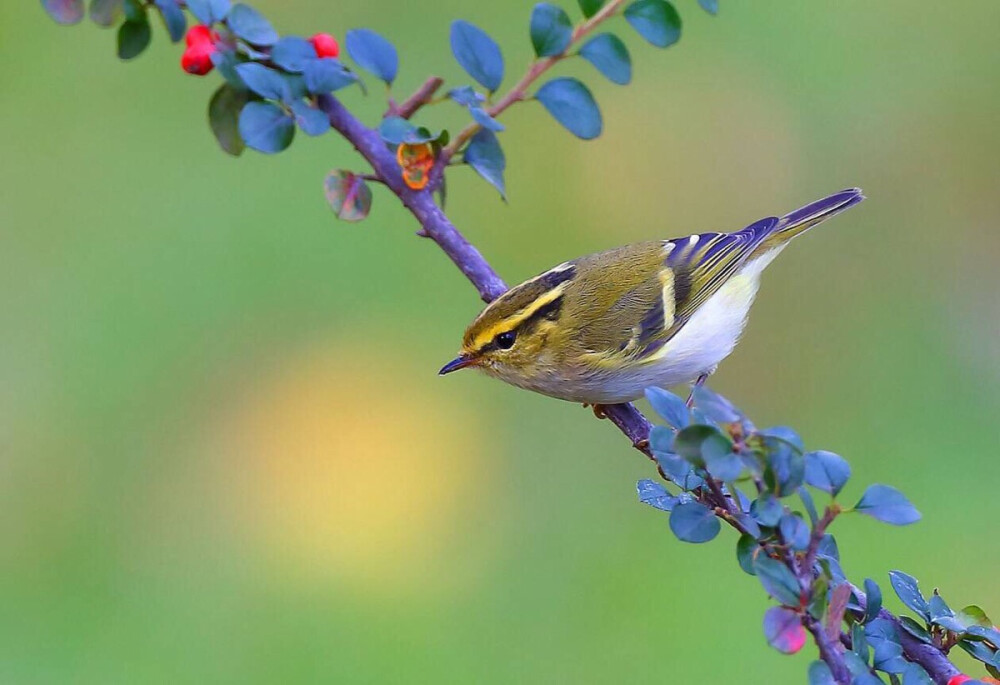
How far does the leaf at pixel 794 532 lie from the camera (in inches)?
48.1

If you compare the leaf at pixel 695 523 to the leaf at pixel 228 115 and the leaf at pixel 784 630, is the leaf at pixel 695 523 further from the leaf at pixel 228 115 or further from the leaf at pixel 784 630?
the leaf at pixel 228 115

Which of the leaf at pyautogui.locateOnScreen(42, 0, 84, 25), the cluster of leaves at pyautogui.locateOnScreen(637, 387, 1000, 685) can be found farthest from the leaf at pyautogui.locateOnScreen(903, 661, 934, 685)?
the leaf at pyautogui.locateOnScreen(42, 0, 84, 25)

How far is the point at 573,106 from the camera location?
1.99 meters

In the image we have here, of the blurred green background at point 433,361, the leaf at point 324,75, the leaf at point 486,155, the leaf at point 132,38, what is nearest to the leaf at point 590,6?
the leaf at point 486,155

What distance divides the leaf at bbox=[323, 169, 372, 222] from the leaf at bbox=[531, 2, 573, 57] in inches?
14.7

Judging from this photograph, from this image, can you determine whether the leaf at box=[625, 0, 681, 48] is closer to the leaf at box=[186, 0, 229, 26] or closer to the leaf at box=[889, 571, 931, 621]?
the leaf at box=[186, 0, 229, 26]

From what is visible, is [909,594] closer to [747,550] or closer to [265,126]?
[747,550]

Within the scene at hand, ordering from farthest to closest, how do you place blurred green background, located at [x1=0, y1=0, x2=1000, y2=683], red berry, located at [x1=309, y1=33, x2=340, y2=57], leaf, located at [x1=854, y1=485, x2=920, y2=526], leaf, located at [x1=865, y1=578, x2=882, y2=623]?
blurred green background, located at [x1=0, y1=0, x2=1000, y2=683], red berry, located at [x1=309, y1=33, x2=340, y2=57], leaf, located at [x1=865, y1=578, x2=882, y2=623], leaf, located at [x1=854, y1=485, x2=920, y2=526]

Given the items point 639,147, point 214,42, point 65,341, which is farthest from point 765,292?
point 214,42

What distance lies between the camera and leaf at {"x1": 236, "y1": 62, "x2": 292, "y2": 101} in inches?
72.0

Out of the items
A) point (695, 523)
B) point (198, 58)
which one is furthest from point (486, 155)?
point (695, 523)

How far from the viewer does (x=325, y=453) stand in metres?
4.69

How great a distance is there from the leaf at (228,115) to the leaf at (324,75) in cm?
19

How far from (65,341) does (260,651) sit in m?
1.70
